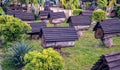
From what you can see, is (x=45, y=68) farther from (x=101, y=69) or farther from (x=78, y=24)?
(x=78, y=24)

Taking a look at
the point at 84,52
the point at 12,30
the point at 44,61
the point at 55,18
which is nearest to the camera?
the point at 44,61

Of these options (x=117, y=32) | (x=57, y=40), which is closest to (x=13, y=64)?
(x=57, y=40)

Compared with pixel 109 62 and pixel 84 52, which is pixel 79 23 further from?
pixel 109 62

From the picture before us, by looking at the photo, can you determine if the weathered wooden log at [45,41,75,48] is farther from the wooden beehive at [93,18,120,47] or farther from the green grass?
the wooden beehive at [93,18,120,47]

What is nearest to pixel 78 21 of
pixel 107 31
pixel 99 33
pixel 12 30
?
pixel 99 33

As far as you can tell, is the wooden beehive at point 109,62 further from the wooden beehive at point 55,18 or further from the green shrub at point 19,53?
the wooden beehive at point 55,18

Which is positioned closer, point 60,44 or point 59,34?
point 60,44

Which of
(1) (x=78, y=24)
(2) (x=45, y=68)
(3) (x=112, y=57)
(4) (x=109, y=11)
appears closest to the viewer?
(3) (x=112, y=57)
